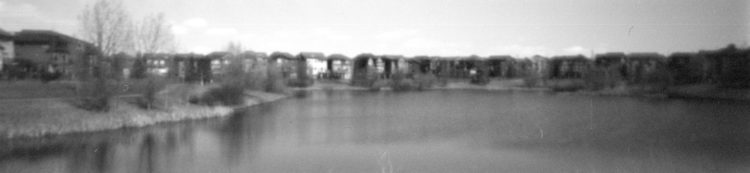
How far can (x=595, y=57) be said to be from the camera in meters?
34.0

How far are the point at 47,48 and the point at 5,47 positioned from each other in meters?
2.48

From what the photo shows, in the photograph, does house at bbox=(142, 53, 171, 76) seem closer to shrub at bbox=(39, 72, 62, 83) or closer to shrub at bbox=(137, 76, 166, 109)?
shrub at bbox=(137, 76, 166, 109)

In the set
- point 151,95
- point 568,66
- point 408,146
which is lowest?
point 408,146

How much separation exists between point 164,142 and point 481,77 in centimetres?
3794

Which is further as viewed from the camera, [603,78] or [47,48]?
[603,78]

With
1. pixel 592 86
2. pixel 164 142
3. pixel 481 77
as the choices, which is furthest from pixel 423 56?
pixel 164 142

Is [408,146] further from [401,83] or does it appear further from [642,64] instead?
[401,83]

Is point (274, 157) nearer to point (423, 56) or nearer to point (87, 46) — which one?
point (87, 46)

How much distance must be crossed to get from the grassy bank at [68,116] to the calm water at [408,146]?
19.6 inches

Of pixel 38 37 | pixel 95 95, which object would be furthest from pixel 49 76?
pixel 95 95

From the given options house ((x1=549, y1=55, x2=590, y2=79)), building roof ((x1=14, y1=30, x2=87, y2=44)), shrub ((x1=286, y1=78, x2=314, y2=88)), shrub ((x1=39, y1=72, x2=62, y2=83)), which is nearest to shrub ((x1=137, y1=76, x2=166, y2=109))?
building roof ((x1=14, y1=30, x2=87, y2=44))

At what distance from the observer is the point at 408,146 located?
12.6m

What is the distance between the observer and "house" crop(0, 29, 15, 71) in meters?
22.1

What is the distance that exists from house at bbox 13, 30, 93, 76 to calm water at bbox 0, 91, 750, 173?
4828 mm
